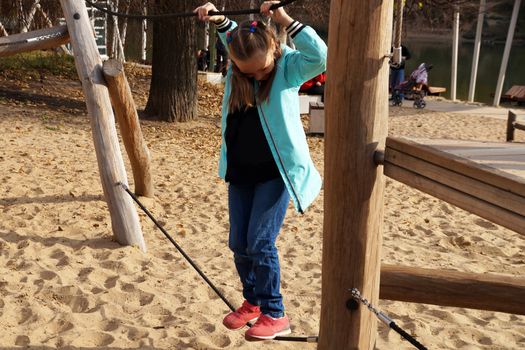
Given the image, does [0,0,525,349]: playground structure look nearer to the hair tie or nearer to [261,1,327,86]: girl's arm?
[261,1,327,86]: girl's arm

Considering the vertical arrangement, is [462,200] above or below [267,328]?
above

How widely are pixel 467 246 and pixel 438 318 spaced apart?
178cm

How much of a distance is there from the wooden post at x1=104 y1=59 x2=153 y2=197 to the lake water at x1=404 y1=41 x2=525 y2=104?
2041 cm

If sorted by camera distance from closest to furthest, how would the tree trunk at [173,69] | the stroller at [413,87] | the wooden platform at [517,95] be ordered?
the tree trunk at [173,69] < the stroller at [413,87] < the wooden platform at [517,95]

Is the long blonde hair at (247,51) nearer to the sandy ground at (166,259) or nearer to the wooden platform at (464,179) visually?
the wooden platform at (464,179)

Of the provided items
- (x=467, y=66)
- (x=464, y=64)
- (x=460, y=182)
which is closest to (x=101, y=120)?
(x=460, y=182)

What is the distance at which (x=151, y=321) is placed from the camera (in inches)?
180

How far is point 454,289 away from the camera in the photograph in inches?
140

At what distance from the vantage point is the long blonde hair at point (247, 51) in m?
3.22

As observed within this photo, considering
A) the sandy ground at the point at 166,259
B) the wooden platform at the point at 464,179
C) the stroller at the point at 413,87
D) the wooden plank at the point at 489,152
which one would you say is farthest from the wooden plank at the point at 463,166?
the stroller at the point at 413,87

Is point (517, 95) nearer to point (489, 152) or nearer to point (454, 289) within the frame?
point (454, 289)

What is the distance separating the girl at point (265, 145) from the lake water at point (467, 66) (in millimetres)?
23368

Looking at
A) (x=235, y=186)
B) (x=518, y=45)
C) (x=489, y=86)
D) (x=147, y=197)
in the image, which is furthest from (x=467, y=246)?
(x=518, y=45)

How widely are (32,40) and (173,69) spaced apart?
21.8ft
